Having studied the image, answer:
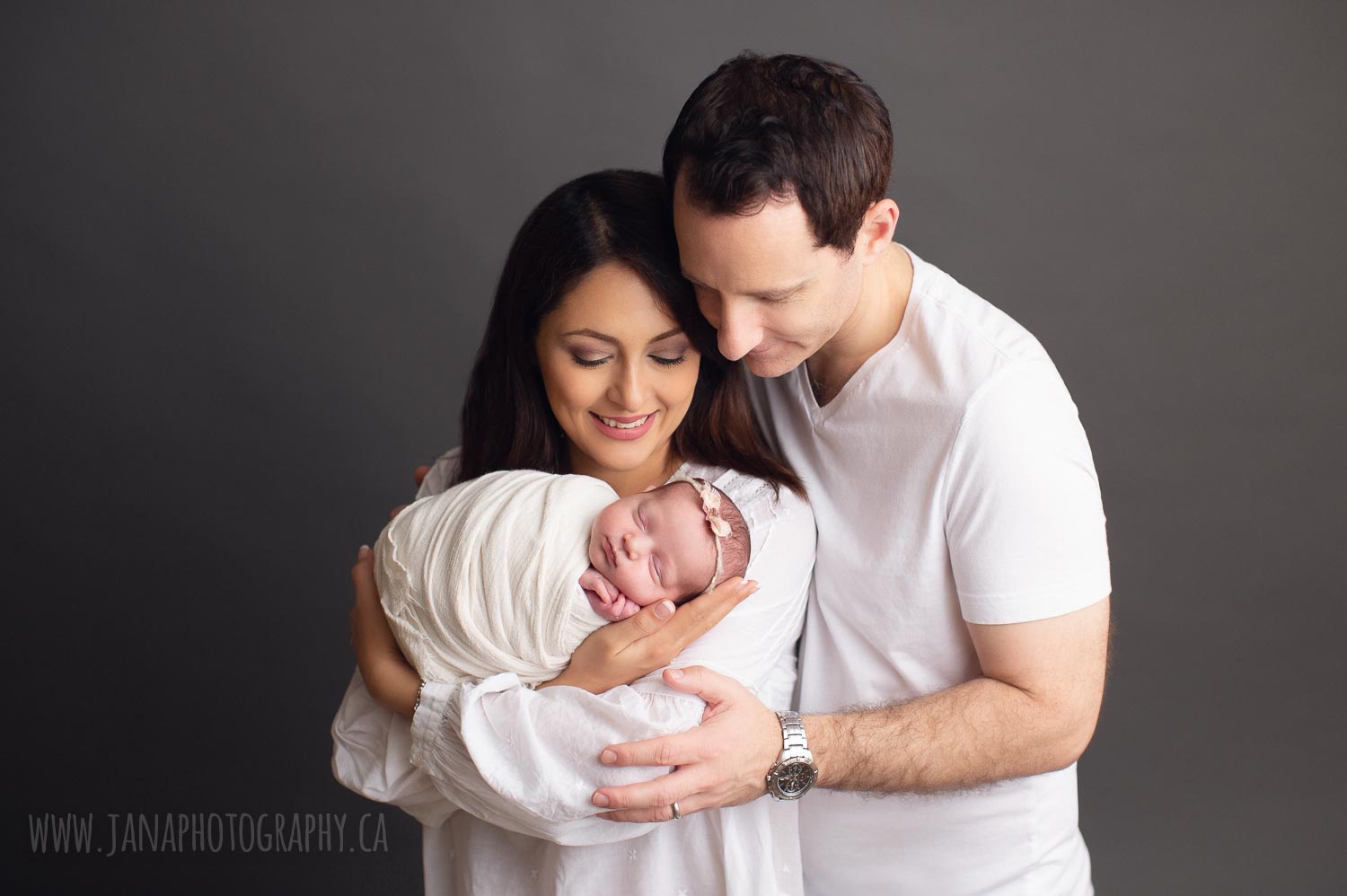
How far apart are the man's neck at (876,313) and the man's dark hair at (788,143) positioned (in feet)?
0.59

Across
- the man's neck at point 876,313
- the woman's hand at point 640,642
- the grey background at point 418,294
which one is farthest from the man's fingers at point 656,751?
the grey background at point 418,294

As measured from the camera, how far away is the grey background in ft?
11.6

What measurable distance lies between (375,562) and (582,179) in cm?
82

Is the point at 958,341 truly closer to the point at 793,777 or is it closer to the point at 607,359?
the point at 607,359

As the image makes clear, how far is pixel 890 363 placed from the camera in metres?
2.18

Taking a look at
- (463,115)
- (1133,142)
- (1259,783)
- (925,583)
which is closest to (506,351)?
(925,583)

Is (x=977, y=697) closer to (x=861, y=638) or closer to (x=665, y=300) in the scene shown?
(x=861, y=638)

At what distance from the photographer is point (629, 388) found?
2211 mm

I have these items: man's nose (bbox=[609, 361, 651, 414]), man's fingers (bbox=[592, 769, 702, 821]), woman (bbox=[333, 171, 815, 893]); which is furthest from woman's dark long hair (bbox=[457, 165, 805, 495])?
man's fingers (bbox=[592, 769, 702, 821])

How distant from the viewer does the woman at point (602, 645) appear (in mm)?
1908

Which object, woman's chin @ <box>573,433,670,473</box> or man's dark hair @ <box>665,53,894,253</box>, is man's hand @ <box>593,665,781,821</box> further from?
man's dark hair @ <box>665,53,894,253</box>

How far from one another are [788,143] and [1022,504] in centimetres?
71

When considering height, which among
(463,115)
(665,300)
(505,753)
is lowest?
(505,753)

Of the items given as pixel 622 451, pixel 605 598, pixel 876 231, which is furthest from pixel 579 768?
pixel 876 231
